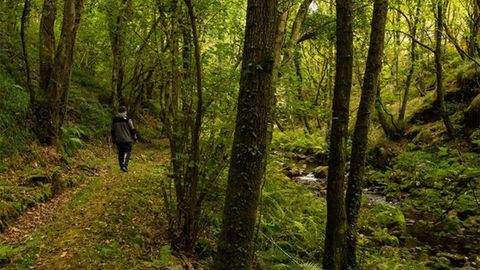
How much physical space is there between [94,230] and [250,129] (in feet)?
13.0

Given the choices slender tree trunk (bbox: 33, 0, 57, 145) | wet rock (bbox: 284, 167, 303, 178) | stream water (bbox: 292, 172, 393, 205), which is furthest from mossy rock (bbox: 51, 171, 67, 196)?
wet rock (bbox: 284, 167, 303, 178)

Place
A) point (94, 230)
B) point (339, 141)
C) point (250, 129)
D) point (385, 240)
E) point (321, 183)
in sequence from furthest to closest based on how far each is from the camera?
point (321, 183) → point (385, 240) → point (94, 230) → point (339, 141) → point (250, 129)

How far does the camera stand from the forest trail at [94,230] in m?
6.17

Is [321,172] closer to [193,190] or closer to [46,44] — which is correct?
[46,44]

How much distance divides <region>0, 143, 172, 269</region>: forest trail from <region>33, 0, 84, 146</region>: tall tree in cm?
265

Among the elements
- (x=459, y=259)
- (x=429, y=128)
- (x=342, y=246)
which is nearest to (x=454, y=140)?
(x=429, y=128)

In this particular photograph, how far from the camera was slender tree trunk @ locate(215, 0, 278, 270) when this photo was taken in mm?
4547

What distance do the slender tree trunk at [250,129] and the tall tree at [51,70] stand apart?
9.20 meters

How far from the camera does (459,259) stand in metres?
10.0

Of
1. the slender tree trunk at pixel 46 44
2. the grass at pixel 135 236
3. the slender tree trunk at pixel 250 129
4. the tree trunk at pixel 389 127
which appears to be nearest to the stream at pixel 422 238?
the grass at pixel 135 236

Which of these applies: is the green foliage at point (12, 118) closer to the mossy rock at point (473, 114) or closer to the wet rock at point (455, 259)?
the wet rock at point (455, 259)

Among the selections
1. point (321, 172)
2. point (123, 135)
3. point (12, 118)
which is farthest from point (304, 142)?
point (12, 118)

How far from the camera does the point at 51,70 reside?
12.5m

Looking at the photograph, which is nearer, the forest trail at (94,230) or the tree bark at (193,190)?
the forest trail at (94,230)
